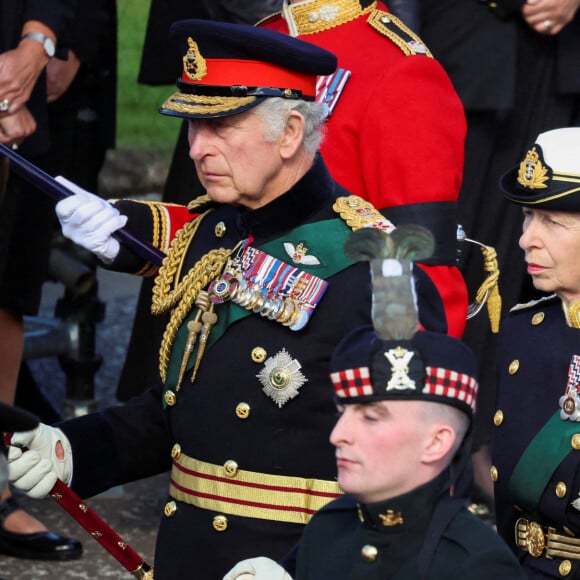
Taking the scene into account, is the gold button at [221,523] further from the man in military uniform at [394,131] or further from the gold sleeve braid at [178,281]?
the man in military uniform at [394,131]

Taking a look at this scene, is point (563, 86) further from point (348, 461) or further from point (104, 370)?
point (348, 461)

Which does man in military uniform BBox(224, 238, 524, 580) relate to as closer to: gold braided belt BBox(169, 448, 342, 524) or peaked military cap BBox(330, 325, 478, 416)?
peaked military cap BBox(330, 325, 478, 416)

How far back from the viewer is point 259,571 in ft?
9.66

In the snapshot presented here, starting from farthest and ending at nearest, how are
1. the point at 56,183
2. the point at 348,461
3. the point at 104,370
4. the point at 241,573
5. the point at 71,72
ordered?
the point at 104,370, the point at 71,72, the point at 56,183, the point at 241,573, the point at 348,461

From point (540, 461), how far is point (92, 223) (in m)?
1.11

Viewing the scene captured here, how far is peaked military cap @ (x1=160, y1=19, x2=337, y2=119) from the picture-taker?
354 centimetres

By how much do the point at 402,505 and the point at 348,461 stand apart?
4.4 inches

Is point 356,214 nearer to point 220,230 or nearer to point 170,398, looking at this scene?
point 220,230

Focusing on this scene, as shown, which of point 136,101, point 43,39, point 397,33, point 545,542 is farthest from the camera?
point 136,101

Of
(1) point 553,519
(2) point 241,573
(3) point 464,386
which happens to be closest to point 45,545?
(1) point 553,519

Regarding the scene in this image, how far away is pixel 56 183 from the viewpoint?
157 inches

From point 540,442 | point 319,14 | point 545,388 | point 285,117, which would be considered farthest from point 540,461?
point 319,14

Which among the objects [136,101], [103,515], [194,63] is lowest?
[136,101]

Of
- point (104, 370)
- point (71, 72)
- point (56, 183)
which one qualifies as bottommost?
point (104, 370)
